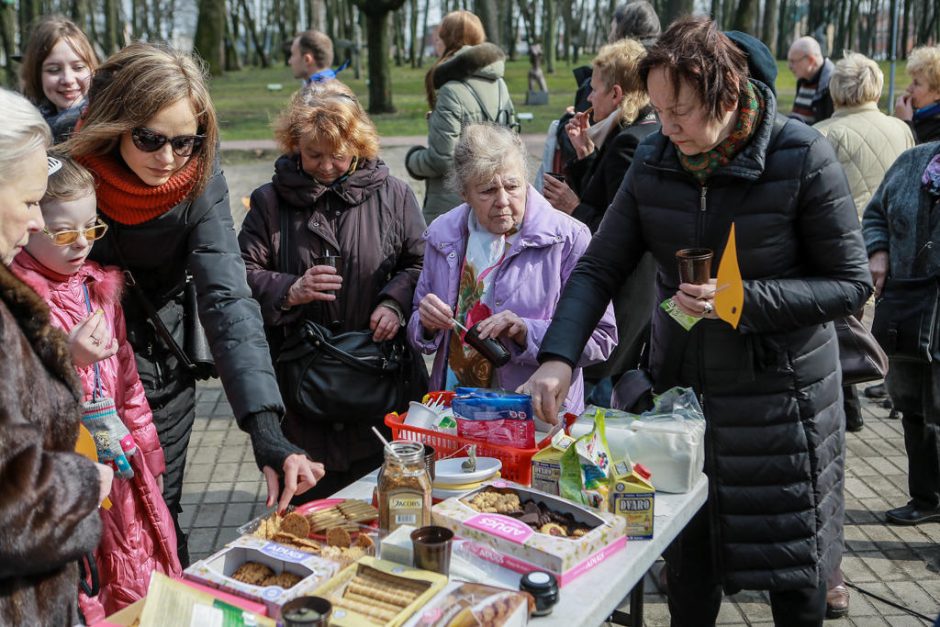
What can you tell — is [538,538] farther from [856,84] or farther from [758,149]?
[856,84]

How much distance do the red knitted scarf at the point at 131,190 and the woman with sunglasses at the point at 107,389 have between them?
0.18 feet

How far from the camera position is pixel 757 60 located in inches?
103

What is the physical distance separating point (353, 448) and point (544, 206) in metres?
1.12

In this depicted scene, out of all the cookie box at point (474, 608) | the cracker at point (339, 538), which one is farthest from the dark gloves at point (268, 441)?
the cookie box at point (474, 608)

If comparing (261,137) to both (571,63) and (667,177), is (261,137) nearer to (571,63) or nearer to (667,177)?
(667,177)

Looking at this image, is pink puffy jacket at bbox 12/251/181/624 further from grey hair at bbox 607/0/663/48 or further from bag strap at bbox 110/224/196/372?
grey hair at bbox 607/0/663/48

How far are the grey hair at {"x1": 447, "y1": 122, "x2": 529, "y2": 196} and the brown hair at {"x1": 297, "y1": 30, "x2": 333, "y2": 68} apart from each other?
14.0 ft

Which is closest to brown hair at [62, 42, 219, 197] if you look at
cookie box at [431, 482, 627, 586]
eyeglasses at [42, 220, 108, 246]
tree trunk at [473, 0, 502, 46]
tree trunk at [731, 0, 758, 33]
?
eyeglasses at [42, 220, 108, 246]

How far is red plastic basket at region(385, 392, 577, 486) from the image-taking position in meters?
2.37

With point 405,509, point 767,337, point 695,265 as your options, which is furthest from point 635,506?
point 767,337

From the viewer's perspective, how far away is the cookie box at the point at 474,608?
167cm

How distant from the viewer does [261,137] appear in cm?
1800

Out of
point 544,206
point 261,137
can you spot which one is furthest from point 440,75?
point 261,137

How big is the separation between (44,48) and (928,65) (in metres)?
4.45
